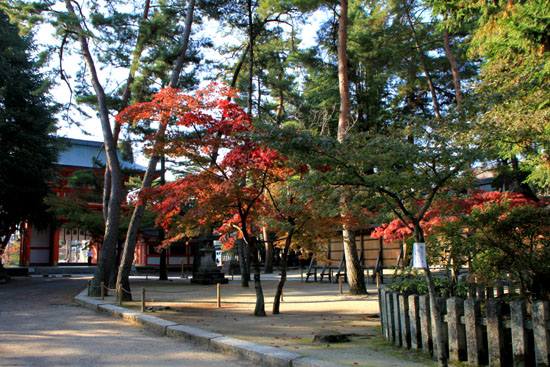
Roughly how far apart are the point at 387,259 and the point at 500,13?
13.6 metres

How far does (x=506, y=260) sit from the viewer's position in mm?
5387

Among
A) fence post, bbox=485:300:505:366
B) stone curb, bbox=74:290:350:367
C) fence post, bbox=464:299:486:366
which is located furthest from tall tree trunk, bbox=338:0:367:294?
fence post, bbox=485:300:505:366

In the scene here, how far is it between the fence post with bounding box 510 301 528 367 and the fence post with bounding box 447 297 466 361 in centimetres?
59

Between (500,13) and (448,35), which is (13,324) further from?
(448,35)

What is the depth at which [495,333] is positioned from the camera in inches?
173

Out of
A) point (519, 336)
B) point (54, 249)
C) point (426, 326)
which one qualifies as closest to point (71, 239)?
point (54, 249)

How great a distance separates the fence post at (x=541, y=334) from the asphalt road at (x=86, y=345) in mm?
3310

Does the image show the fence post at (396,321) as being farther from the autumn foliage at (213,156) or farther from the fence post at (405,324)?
the autumn foliage at (213,156)

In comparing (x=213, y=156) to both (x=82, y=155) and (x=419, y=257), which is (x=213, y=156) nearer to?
(x=419, y=257)

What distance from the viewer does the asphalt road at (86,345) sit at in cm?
560

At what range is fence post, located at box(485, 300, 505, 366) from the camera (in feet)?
14.3

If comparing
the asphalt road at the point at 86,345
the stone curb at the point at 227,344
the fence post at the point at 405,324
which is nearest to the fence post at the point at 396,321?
the fence post at the point at 405,324

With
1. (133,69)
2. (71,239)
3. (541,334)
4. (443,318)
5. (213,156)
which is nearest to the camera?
(541,334)

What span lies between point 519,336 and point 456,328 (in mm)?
669
